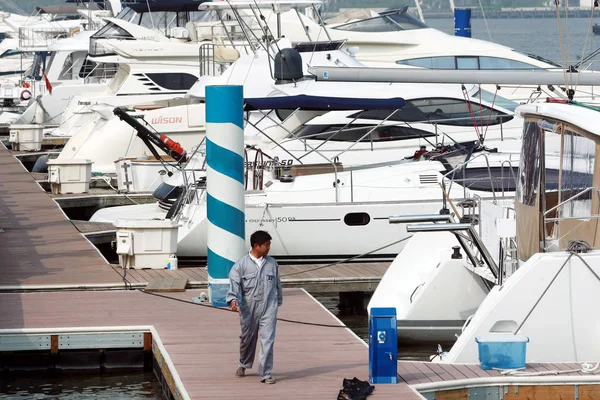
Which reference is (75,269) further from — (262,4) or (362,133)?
(262,4)

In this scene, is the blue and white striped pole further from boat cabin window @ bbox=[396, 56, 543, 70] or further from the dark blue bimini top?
boat cabin window @ bbox=[396, 56, 543, 70]

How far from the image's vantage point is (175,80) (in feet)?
99.5

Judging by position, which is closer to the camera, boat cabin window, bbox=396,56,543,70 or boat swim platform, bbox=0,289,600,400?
boat swim platform, bbox=0,289,600,400

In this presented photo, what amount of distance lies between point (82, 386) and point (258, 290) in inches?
126

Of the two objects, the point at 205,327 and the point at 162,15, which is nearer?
the point at 205,327

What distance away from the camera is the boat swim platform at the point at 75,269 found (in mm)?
14742

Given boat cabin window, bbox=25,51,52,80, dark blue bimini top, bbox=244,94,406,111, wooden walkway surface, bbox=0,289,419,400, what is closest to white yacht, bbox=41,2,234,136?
dark blue bimini top, bbox=244,94,406,111

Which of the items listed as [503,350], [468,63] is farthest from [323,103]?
[468,63]

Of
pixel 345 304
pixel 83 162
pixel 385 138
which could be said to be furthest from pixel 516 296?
pixel 83 162

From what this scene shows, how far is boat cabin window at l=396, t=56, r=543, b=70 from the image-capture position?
1077 inches

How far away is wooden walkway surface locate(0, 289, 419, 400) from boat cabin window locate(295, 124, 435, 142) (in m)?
5.07

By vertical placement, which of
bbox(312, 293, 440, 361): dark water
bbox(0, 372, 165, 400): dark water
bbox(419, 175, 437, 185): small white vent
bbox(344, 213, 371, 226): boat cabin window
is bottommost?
bbox(0, 372, 165, 400): dark water

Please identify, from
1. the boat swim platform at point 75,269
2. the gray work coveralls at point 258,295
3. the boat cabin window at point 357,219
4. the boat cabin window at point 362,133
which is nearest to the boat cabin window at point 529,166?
the gray work coveralls at point 258,295

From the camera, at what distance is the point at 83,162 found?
22984 millimetres
